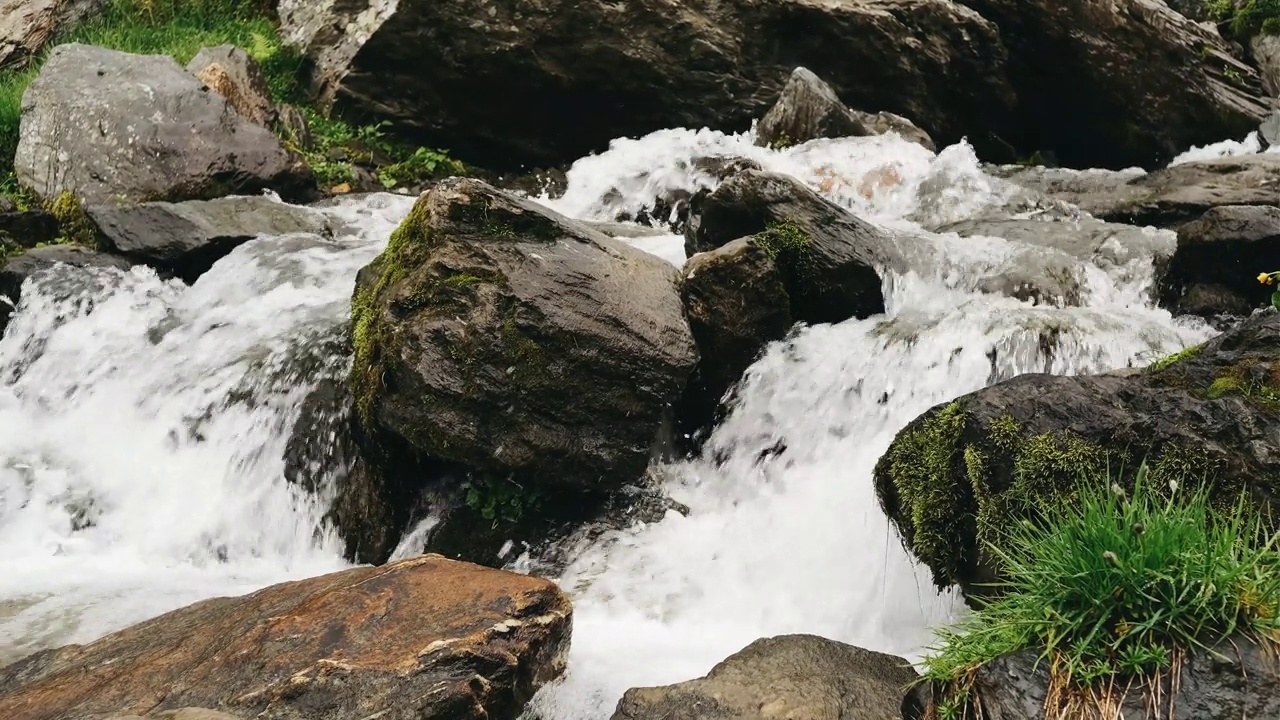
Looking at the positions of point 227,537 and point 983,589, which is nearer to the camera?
point 983,589

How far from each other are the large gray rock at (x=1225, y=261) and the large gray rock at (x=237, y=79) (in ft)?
34.9

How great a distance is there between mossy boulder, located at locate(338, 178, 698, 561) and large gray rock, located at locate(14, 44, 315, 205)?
5400 millimetres

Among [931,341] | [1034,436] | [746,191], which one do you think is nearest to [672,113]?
[746,191]

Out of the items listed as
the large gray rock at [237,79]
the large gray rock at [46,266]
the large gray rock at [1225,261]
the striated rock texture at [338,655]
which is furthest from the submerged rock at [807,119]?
the striated rock texture at [338,655]

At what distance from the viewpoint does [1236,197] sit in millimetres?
9477

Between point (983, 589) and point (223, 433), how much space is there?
5.24 m

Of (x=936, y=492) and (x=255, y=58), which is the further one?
(x=255, y=58)

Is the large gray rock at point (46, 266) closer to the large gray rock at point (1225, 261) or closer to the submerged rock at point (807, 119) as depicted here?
the submerged rock at point (807, 119)

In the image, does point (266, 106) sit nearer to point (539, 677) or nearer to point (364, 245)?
point (364, 245)

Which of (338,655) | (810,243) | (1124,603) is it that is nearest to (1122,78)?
(810,243)

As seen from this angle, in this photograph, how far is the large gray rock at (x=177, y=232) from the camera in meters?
8.88

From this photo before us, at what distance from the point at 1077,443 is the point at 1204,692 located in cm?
139

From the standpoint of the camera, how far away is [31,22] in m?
15.3

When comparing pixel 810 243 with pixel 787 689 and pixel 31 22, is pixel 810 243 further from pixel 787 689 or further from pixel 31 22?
pixel 31 22
